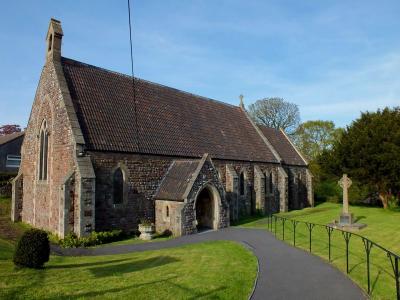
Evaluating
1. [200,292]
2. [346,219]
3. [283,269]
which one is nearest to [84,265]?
[200,292]

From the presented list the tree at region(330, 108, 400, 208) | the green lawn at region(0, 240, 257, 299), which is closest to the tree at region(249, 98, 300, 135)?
the tree at region(330, 108, 400, 208)

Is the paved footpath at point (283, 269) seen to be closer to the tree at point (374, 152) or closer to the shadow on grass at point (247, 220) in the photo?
the shadow on grass at point (247, 220)

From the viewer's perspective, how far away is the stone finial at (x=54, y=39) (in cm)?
2153

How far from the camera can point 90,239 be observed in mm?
17312

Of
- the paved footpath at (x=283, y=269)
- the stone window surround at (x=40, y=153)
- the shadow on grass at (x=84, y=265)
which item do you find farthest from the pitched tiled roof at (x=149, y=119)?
the shadow on grass at (x=84, y=265)

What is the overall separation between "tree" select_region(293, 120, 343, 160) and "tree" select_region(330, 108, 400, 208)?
30446mm

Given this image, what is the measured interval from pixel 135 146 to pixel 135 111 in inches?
132

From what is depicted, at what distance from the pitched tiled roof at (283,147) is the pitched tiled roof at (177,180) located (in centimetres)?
1765

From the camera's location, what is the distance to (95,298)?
29.1ft

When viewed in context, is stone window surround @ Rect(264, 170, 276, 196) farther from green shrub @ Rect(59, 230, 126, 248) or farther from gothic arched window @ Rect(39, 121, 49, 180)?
gothic arched window @ Rect(39, 121, 49, 180)

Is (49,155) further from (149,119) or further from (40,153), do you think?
(149,119)

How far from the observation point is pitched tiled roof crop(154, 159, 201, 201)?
20.8 m

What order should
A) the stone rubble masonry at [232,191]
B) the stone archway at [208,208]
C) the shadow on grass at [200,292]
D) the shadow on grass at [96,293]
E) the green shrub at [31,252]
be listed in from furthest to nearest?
1. the stone rubble masonry at [232,191]
2. the stone archway at [208,208]
3. the green shrub at [31,252]
4. the shadow on grass at [200,292]
5. the shadow on grass at [96,293]

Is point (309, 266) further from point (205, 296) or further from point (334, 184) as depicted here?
point (334, 184)
